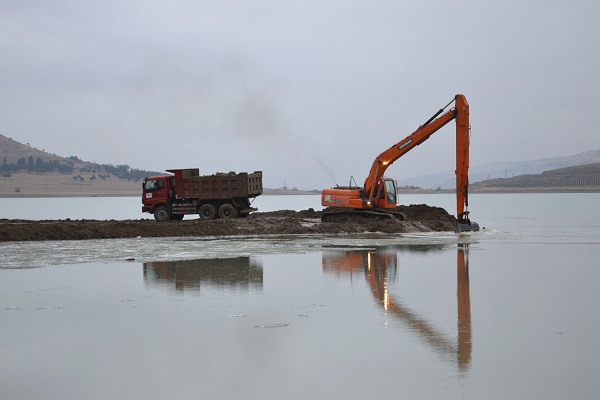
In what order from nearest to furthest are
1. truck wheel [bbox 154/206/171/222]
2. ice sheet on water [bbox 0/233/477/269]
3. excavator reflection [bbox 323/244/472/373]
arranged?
1. excavator reflection [bbox 323/244/472/373]
2. ice sheet on water [bbox 0/233/477/269]
3. truck wheel [bbox 154/206/171/222]

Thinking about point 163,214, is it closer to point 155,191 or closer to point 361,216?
point 155,191

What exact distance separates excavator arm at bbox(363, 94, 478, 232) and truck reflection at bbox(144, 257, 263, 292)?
501 inches

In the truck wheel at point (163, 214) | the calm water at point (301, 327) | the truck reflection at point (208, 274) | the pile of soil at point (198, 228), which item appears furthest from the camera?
the truck wheel at point (163, 214)

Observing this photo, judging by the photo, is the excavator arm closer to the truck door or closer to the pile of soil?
the pile of soil

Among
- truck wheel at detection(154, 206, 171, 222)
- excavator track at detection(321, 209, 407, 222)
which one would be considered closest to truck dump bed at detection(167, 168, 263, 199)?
truck wheel at detection(154, 206, 171, 222)

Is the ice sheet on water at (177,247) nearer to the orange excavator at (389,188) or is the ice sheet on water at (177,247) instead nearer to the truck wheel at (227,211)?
the orange excavator at (389,188)

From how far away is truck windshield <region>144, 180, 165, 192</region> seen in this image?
41.5 meters

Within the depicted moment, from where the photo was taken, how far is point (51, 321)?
13.4m

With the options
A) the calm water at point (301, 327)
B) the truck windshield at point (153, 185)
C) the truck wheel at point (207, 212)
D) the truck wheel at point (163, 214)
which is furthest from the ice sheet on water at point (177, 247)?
the truck windshield at point (153, 185)

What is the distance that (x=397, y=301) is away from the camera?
1509 centimetres

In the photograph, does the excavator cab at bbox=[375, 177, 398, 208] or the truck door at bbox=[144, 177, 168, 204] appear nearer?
the excavator cab at bbox=[375, 177, 398, 208]

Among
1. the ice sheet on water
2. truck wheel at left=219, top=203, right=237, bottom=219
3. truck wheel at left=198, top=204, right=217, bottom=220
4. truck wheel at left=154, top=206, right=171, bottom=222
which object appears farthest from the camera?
truck wheel at left=154, top=206, right=171, bottom=222

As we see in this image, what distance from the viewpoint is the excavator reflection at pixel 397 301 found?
11102 millimetres

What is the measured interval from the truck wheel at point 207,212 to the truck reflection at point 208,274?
55.0 feet
